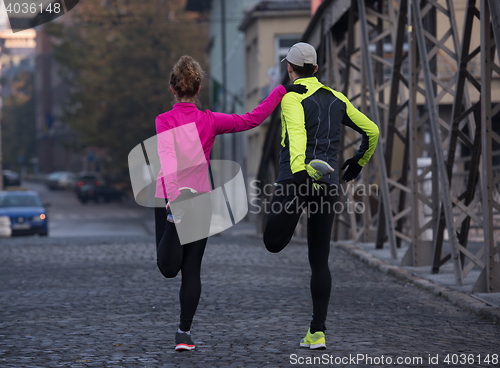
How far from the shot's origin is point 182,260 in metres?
5.07

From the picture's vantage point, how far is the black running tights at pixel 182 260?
16.3ft

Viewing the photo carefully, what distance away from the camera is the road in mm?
30031

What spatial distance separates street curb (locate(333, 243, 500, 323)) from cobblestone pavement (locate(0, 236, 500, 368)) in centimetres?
A: 9

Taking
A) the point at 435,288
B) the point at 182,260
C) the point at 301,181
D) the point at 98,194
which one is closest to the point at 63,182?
the point at 98,194

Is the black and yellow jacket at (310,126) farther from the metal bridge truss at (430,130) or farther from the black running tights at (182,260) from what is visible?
the metal bridge truss at (430,130)

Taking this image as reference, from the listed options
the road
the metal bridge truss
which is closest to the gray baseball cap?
the metal bridge truss

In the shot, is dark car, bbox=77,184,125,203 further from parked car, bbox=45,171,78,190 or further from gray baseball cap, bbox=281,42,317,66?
gray baseball cap, bbox=281,42,317,66

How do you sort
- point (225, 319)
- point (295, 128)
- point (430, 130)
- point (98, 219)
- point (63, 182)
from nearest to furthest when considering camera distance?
point (295, 128), point (225, 319), point (430, 130), point (98, 219), point (63, 182)

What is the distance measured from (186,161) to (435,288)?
3680 mm

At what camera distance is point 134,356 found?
4.96 m

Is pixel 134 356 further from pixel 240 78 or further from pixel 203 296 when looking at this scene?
pixel 240 78

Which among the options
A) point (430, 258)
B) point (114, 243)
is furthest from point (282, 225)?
point (114, 243)

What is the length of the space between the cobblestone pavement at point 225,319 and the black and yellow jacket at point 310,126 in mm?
1154

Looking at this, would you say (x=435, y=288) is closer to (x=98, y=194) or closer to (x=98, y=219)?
(x=98, y=219)
